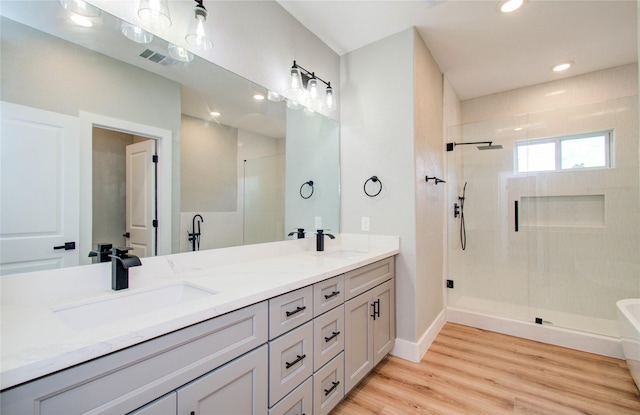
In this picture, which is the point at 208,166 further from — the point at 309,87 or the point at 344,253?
the point at 344,253

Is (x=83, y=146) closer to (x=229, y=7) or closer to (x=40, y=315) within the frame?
(x=40, y=315)

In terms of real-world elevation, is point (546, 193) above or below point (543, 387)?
above

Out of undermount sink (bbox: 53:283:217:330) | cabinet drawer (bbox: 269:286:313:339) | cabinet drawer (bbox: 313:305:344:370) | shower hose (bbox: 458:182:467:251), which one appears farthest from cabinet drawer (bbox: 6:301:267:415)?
shower hose (bbox: 458:182:467:251)

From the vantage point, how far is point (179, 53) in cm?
141

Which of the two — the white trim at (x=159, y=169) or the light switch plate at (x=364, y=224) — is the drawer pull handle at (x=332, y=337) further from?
the light switch plate at (x=364, y=224)

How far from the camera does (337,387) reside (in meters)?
1.55

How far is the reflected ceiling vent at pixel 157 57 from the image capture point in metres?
1.29

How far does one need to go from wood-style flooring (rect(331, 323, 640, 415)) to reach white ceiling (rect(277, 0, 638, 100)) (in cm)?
271

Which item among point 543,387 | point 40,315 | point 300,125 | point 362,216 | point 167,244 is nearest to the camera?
point 40,315

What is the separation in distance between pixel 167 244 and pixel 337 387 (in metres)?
Answer: 1.21

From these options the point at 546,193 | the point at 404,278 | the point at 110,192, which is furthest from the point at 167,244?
the point at 546,193

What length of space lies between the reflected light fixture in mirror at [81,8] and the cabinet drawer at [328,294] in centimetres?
152

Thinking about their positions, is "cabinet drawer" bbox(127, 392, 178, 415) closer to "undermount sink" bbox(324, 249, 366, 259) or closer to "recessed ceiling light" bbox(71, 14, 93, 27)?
"recessed ceiling light" bbox(71, 14, 93, 27)

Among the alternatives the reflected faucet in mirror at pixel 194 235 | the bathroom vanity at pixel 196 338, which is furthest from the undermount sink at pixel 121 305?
the reflected faucet in mirror at pixel 194 235
